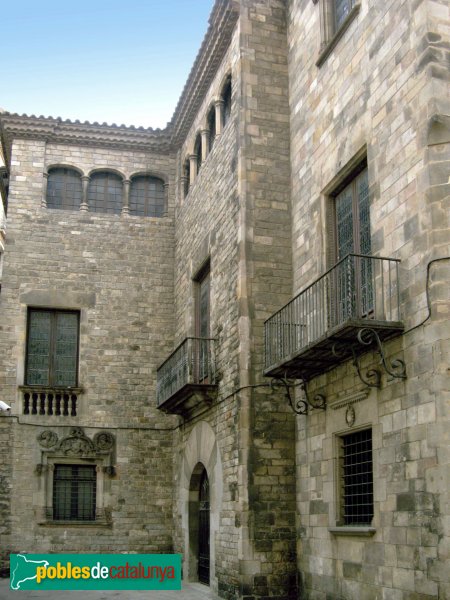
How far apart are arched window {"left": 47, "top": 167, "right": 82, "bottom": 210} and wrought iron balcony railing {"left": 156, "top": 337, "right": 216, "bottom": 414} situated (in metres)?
4.82

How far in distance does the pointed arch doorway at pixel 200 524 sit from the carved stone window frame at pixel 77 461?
2247 mm

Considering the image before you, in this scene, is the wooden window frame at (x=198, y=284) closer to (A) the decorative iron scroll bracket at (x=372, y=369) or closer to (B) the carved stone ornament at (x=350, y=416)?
(B) the carved stone ornament at (x=350, y=416)

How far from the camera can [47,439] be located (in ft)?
57.6

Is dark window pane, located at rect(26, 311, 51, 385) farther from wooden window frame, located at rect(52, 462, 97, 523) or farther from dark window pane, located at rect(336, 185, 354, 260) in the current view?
dark window pane, located at rect(336, 185, 354, 260)

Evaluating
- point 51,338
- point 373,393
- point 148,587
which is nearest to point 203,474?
point 148,587

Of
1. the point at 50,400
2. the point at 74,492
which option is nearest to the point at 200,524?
the point at 74,492

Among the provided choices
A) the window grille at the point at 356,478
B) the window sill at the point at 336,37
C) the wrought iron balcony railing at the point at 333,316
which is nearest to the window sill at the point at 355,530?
the window grille at the point at 356,478

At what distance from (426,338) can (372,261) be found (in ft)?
4.98

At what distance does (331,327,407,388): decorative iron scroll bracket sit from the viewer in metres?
9.34

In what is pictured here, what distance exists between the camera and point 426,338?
351 inches

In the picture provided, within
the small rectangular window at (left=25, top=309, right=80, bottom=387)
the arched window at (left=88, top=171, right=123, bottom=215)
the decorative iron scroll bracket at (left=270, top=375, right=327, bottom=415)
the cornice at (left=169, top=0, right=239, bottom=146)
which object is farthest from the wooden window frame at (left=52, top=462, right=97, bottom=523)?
the cornice at (left=169, top=0, right=239, bottom=146)

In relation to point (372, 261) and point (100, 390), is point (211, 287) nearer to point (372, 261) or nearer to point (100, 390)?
point (100, 390)

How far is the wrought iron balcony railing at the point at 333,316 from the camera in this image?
377 inches

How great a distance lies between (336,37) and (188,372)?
616cm
